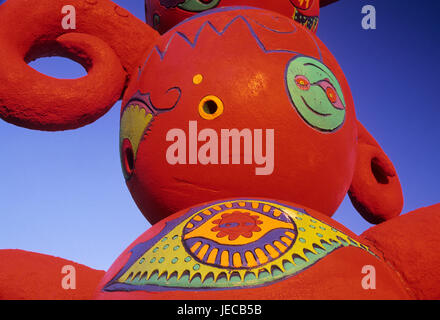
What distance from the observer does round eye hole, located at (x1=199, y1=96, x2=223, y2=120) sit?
2.06m

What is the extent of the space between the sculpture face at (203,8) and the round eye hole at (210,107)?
0.81 metres

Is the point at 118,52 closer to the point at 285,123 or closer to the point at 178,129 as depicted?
the point at 178,129

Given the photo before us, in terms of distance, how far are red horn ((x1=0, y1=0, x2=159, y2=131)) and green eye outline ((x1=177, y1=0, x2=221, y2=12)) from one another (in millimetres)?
264

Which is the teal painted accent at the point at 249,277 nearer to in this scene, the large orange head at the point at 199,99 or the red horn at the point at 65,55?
the large orange head at the point at 199,99

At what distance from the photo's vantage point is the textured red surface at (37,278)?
2.04 m

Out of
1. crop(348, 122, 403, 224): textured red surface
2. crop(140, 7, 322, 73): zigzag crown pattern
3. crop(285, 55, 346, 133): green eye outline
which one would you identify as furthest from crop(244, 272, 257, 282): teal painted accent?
crop(348, 122, 403, 224): textured red surface

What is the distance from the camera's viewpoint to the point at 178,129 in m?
2.09

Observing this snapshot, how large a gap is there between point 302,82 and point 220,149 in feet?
1.59

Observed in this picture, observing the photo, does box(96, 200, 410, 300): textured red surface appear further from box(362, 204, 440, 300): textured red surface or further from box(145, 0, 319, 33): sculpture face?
box(145, 0, 319, 33): sculpture face

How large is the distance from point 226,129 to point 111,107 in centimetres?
82

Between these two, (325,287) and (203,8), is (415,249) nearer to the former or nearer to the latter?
(325,287)

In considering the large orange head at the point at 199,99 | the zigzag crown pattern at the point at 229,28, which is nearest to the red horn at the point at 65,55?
the large orange head at the point at 199,99
